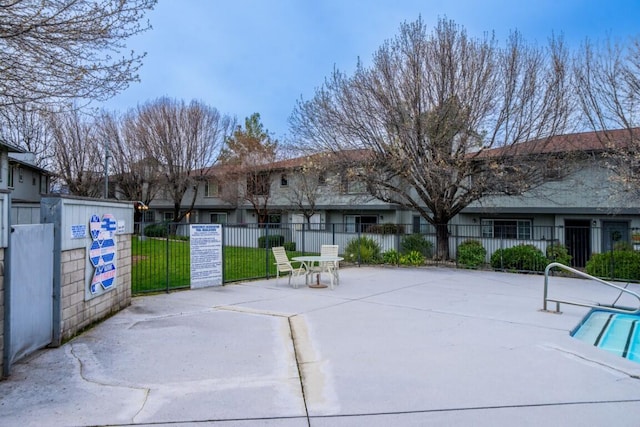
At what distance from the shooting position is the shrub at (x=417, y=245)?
19906 millimetres

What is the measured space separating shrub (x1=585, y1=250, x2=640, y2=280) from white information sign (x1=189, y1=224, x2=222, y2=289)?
11805 millimetres

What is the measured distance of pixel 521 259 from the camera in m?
16.1

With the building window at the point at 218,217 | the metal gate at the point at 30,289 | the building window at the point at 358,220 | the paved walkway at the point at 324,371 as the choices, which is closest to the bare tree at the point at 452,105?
the paved walkway at the point at 324,371

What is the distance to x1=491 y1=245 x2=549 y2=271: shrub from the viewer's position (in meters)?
15.7

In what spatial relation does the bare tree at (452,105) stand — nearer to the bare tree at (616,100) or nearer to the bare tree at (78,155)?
the bare tree at (616,100)

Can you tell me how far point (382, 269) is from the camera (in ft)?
54.4

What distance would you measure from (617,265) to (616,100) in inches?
229

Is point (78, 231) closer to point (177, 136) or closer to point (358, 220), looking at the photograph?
point (358, 220)

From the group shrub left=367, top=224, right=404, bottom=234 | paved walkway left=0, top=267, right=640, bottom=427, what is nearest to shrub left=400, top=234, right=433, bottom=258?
shrub left=367, top=224, right=404, bottom=234

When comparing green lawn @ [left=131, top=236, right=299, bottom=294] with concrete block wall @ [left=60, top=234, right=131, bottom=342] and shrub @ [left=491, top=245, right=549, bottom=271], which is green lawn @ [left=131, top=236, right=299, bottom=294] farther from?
shrub @ [left=491, top=245, right=549, bottom=271]

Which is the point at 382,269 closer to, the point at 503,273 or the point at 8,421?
the point at 503,273

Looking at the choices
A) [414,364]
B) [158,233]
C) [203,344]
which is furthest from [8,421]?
[158,233]

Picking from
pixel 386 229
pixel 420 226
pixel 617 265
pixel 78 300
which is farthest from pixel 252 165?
pixel 78 300

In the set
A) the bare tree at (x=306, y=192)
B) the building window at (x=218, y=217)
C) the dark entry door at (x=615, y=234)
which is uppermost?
the bare tree at (x=306, y=192)
